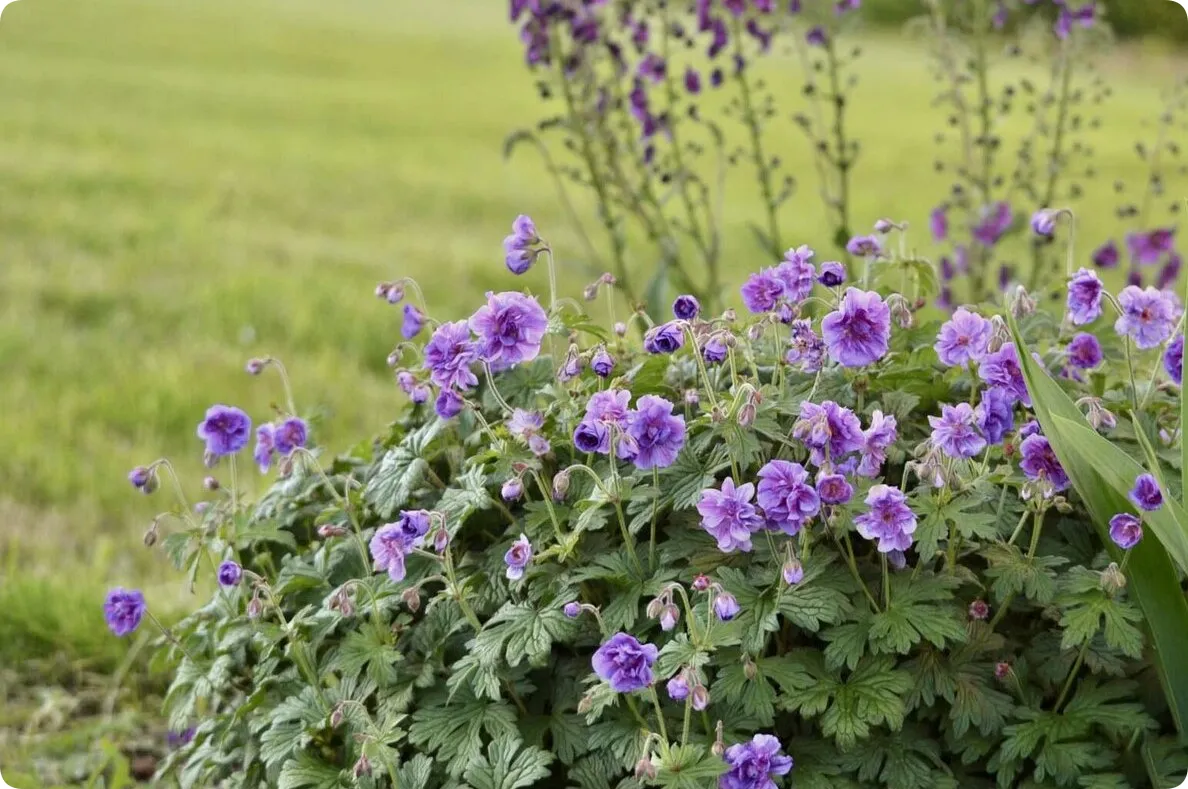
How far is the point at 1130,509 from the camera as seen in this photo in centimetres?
144

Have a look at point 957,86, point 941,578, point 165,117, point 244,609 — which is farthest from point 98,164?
point 941,578

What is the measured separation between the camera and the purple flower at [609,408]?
1383 millimetres

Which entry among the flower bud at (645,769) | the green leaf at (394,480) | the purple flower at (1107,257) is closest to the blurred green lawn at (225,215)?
the purple flower at (1107,257)

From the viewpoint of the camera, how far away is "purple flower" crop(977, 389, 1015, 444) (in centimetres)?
141

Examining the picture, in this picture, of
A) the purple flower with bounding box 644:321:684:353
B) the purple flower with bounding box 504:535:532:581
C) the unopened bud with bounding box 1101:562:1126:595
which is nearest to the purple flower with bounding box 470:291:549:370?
the purple flower with bounding box 644:321:684:353

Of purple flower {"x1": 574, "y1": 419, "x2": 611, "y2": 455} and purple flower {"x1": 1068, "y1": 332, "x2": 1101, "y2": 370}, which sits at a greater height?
purple flower {"x1": 574, "y1": 419, "x2": 611, "y2": 455}

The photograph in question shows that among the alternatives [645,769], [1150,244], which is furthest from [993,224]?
[645,769]

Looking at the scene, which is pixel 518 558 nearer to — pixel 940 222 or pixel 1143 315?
pixel 1143 315

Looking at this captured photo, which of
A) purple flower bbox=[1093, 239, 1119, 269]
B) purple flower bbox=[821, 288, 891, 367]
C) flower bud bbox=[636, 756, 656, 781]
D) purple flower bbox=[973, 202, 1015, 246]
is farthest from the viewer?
purple flower bbox=[973, 202, 1015, 246]

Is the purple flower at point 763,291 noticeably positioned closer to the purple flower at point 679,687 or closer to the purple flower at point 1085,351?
the purple flower at point 1085,351

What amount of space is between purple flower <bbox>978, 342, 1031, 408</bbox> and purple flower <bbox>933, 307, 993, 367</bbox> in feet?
0.09

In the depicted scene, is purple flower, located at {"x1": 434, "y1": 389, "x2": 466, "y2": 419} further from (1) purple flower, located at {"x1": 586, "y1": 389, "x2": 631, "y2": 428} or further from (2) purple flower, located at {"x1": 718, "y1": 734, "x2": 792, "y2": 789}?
(2) purple flower, located at {"x1": 718, "y1": 734, "x2": 792, "y2": 789}

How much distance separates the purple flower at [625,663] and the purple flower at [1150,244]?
246 cm

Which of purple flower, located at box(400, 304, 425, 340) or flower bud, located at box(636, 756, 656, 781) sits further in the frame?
purple flower, located at box(400, 304, 425, 340)
